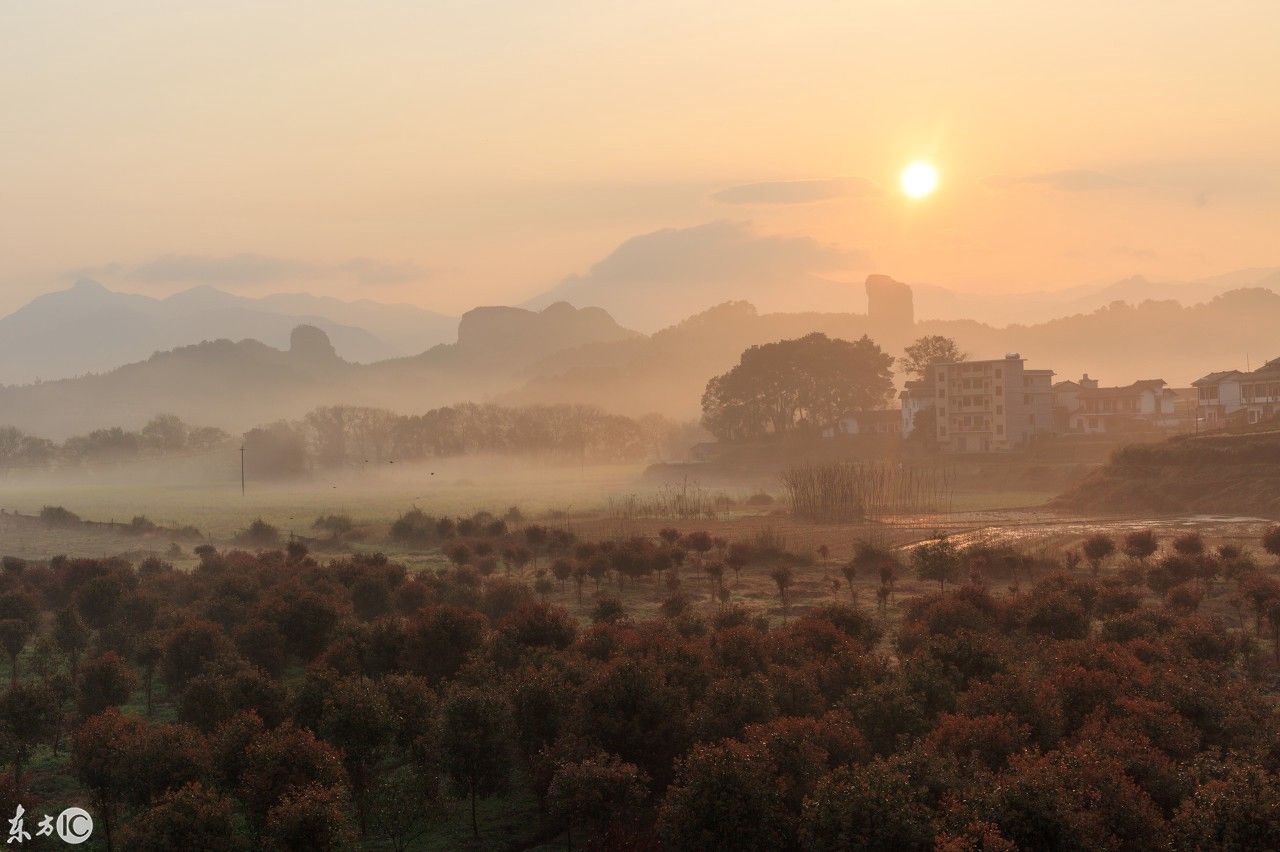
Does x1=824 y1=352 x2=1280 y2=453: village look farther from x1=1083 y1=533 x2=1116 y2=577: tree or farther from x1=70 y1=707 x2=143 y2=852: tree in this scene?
x1=70 y1=707 x2=143 y2=852: tree

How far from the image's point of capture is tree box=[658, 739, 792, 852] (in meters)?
22.9

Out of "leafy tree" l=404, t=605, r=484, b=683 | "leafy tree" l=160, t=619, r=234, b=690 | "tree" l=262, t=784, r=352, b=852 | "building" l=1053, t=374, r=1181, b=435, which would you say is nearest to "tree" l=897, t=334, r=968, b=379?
"building" l=1053, t=374, r=1181, b=435

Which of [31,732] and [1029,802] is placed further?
[31,732]

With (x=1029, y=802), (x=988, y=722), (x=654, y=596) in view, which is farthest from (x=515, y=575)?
(x=1029, y=802)

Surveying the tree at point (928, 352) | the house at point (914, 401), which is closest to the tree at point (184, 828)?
the house at point (914, 401)

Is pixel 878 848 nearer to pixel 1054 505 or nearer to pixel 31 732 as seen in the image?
pixel 31 732

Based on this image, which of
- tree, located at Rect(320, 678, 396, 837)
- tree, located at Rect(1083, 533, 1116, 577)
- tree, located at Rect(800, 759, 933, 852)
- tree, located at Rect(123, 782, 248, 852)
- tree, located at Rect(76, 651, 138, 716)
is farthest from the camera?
tree, located at Rect(1083, 533, 1116, 577)

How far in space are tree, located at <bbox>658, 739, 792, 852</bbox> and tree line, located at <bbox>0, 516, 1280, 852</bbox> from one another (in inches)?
2.1

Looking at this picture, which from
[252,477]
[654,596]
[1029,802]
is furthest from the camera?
[252,477]

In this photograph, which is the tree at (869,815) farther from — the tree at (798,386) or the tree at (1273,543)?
the tree at (798,386)

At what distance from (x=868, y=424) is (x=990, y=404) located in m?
22.5

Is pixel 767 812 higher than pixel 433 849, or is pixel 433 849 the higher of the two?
pixel 767 812

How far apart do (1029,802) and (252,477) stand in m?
173

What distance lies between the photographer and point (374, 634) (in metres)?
40.1
